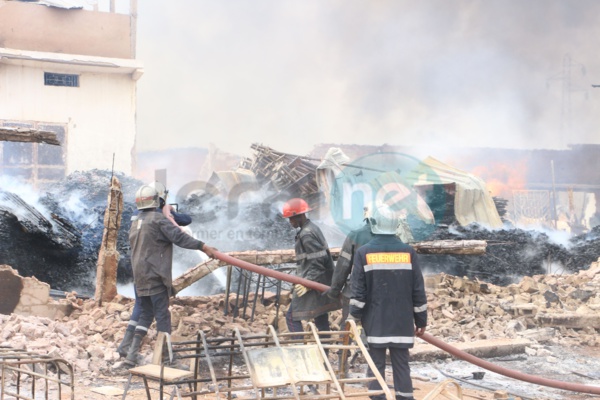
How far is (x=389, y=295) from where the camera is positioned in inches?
190

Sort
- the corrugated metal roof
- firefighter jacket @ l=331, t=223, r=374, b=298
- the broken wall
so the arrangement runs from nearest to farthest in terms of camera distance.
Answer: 1. firefighter jacket @ l=331, t=223, r=374, b=298
2. the broken wall
3. the corrugated metal roof

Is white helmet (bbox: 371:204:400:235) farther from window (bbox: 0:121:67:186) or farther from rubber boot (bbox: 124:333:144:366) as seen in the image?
window (bbox: 0:121:67:186)

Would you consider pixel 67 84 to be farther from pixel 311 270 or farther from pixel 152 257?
pixel 311 270

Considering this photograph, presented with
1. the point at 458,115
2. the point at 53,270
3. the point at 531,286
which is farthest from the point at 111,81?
the point at 458,115

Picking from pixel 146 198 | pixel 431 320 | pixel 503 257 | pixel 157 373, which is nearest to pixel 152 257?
pixel 146 198

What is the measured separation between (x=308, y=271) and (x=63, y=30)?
1700cm

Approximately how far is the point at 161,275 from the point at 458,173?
1445 cm

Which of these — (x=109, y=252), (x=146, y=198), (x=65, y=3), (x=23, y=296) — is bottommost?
(x=23, y=296)

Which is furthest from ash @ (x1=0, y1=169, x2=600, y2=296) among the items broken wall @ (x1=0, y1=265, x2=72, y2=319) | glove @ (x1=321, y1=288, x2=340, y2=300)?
glove @ (x1=321, y1=288, x2=340, y2=300)

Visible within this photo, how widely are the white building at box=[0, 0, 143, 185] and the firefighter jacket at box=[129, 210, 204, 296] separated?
14.4 meters

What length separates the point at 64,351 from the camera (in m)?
6.80

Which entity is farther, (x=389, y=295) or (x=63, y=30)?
Result: (x=63, y=30)

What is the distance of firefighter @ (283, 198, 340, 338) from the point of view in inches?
249

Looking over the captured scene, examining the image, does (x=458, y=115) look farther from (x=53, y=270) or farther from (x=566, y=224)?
(x=53, y=270)
